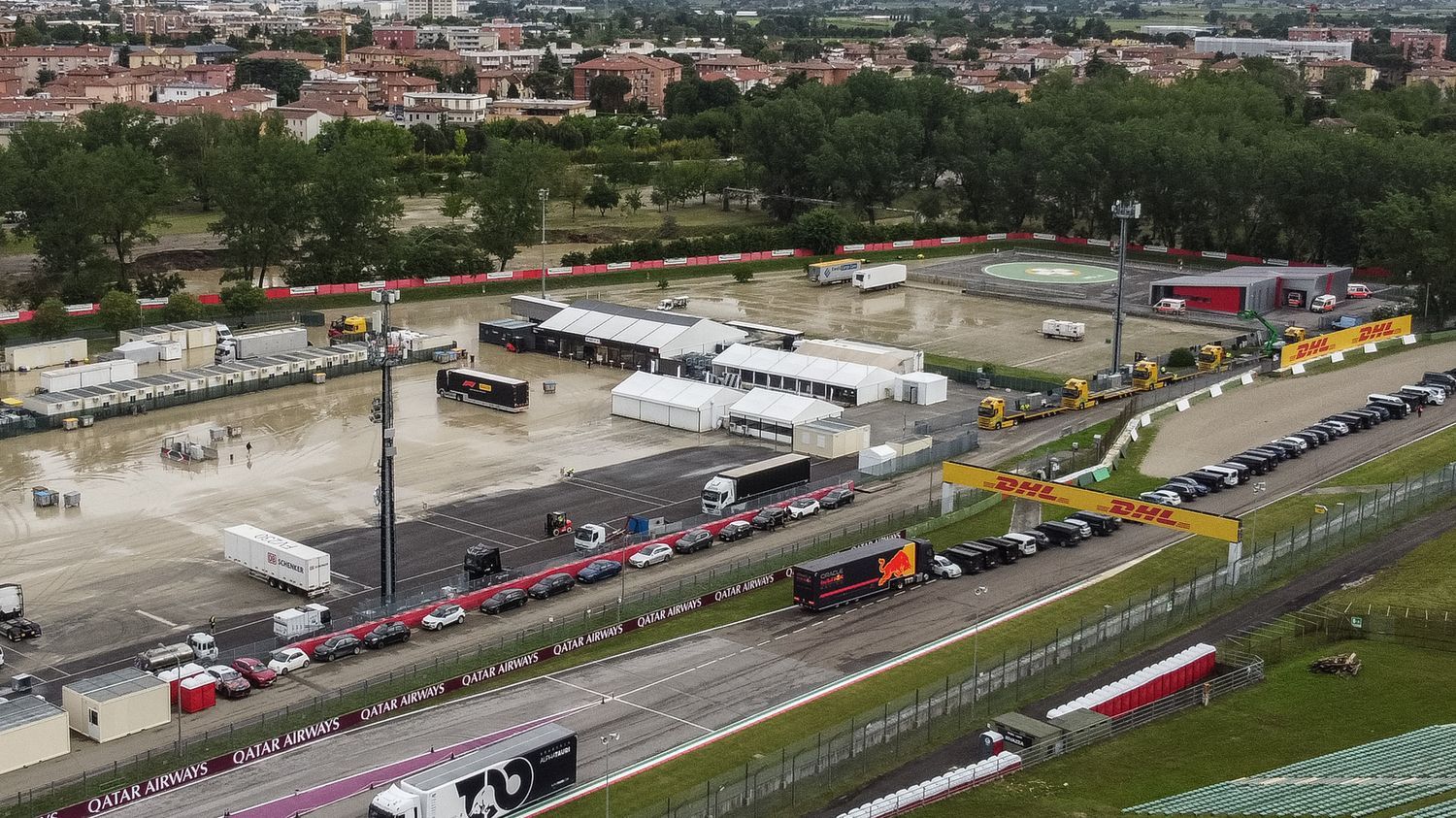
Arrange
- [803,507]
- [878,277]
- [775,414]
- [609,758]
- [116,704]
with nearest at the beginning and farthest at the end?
[609,758], [116,704], [803,507], [775,414], [878,277]

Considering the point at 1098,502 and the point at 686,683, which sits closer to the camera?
the point at 686,683

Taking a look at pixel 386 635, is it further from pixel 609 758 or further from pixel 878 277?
pixel 878 277

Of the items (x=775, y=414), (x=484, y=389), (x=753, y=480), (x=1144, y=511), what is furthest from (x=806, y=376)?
(x=1144, y=511)

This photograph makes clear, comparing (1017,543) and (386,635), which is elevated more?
(1017,543)

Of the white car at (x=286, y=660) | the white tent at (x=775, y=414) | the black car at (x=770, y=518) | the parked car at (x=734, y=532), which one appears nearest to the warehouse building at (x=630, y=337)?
the white tent at (x=775, y=414)

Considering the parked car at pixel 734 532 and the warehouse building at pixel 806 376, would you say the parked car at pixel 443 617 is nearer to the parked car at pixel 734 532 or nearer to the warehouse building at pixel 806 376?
the parked car at pixel 734 532

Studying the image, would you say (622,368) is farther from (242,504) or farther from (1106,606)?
(1106,606)

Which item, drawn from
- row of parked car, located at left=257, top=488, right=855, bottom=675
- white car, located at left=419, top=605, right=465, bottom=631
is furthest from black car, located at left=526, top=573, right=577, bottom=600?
white car, located at left=419, top=605, right=465, bottom=631

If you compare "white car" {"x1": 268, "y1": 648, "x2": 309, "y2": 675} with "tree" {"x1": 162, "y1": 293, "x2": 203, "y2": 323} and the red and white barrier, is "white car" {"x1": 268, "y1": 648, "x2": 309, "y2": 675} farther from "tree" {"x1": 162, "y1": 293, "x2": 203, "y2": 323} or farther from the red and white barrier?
"tree" {"x1": 162, "y1": 293, "x2": 203, "y2": 323}
